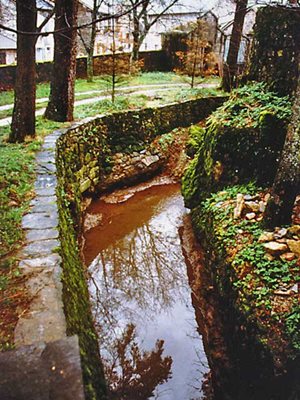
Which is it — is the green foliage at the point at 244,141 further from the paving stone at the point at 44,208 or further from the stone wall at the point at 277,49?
the paving stone at the point at 44,208

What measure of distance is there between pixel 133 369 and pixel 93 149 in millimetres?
5500

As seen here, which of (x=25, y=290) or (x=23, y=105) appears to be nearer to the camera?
(x=25, y=290)

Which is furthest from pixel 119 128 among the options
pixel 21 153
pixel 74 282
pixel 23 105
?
pixel 74 282

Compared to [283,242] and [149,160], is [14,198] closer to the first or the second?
[283,242]

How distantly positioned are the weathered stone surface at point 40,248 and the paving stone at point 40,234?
0.07 meters

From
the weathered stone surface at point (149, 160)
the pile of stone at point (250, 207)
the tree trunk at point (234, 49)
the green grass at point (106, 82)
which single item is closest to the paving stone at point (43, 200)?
the pile of stone at point (250, 207)

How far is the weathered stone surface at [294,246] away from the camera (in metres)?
4.14

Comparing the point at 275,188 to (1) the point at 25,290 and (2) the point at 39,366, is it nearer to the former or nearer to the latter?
(1) the point at 25,290

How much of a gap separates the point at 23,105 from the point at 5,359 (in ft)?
19.5

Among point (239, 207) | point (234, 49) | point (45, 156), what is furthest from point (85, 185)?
point (234, 49)

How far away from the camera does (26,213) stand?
4.17 meters

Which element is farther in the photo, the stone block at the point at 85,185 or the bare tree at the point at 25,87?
the stone block at the point at 85,185

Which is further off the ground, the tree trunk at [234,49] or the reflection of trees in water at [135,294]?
the tree trunk at [234,49]

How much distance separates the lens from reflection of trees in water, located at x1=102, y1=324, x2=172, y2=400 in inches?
163
